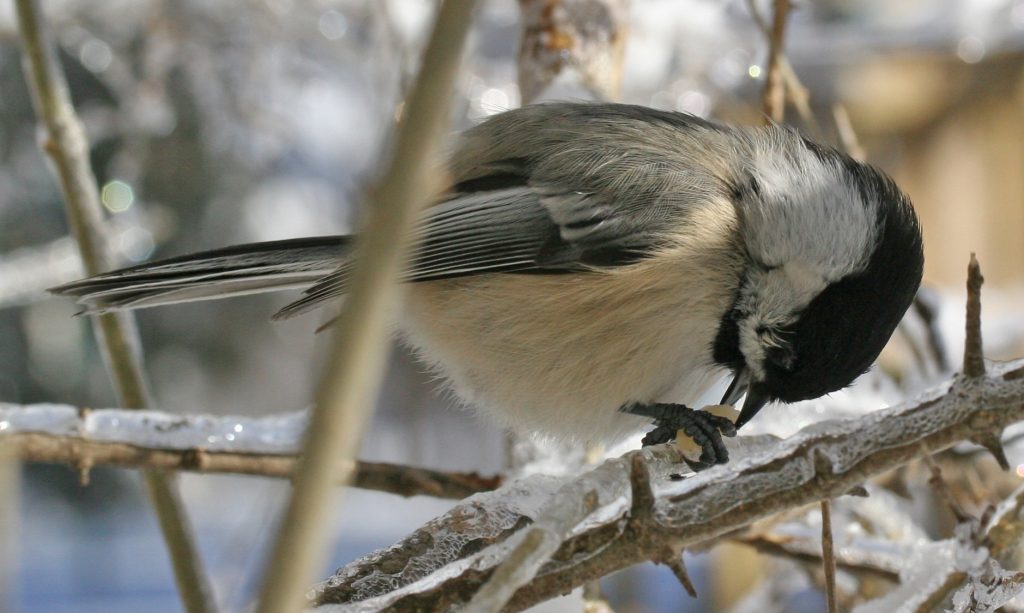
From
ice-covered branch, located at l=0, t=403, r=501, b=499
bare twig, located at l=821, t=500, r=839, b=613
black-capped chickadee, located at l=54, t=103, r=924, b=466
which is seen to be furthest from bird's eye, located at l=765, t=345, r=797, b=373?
ice-covered branch, located at l=0, t=403, r=501, b=499

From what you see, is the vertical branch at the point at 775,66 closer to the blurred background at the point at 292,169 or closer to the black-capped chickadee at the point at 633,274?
the black-capped chickadee at the point at 633,274

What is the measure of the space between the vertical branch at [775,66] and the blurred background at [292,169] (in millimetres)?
546

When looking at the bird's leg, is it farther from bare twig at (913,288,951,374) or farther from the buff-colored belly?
bare twig at (913,288,951,374)

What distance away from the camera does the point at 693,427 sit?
1.22m

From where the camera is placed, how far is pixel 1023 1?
3.35 meters

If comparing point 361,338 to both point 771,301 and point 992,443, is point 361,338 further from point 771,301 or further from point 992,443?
point 771,301

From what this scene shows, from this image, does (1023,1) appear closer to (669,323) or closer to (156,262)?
(669,323)

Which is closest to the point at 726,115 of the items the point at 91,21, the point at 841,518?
the point at 841,518

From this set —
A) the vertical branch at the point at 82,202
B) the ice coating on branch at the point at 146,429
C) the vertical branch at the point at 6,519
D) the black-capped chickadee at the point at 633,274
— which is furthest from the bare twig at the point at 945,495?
the vertical branch at the point at 82,202

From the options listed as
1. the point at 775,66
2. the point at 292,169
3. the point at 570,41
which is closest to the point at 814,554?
the point at 775,66

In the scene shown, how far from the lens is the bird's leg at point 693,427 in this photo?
45.5 inches

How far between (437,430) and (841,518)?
282cm

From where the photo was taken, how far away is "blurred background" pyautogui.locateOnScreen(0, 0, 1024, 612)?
2742mm

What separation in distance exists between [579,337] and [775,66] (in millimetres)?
685
